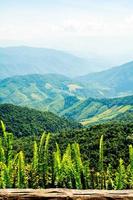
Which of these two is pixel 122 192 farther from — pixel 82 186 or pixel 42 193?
pixel 82 186

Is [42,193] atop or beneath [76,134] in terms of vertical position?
beneath

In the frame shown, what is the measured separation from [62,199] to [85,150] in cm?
8920

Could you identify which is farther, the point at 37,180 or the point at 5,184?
the point at 37,180

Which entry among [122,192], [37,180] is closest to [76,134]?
[37,180]

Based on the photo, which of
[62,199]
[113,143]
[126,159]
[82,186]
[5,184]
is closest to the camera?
[62,199]

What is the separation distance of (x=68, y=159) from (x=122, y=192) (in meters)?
39.8

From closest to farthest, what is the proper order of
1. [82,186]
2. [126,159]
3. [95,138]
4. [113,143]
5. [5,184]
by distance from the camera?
[5,184]
[82,186]
[126,159]
[113,143]
[95,138]

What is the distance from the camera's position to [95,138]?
109188 mm

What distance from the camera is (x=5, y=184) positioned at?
144 ft

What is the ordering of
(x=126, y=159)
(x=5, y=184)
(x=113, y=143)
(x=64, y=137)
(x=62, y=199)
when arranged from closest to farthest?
(x=62, y=199)
(x=5, y=184)
(x=126, y=159)
(x=113, y=143)
(x=64, y=137)

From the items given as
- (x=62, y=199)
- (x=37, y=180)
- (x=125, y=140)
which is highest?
(x=125, y=140)

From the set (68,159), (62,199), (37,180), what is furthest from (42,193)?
(37,180)

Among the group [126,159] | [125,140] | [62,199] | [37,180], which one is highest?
[125,140]

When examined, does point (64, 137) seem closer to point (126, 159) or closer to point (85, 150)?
point (85, 150)
